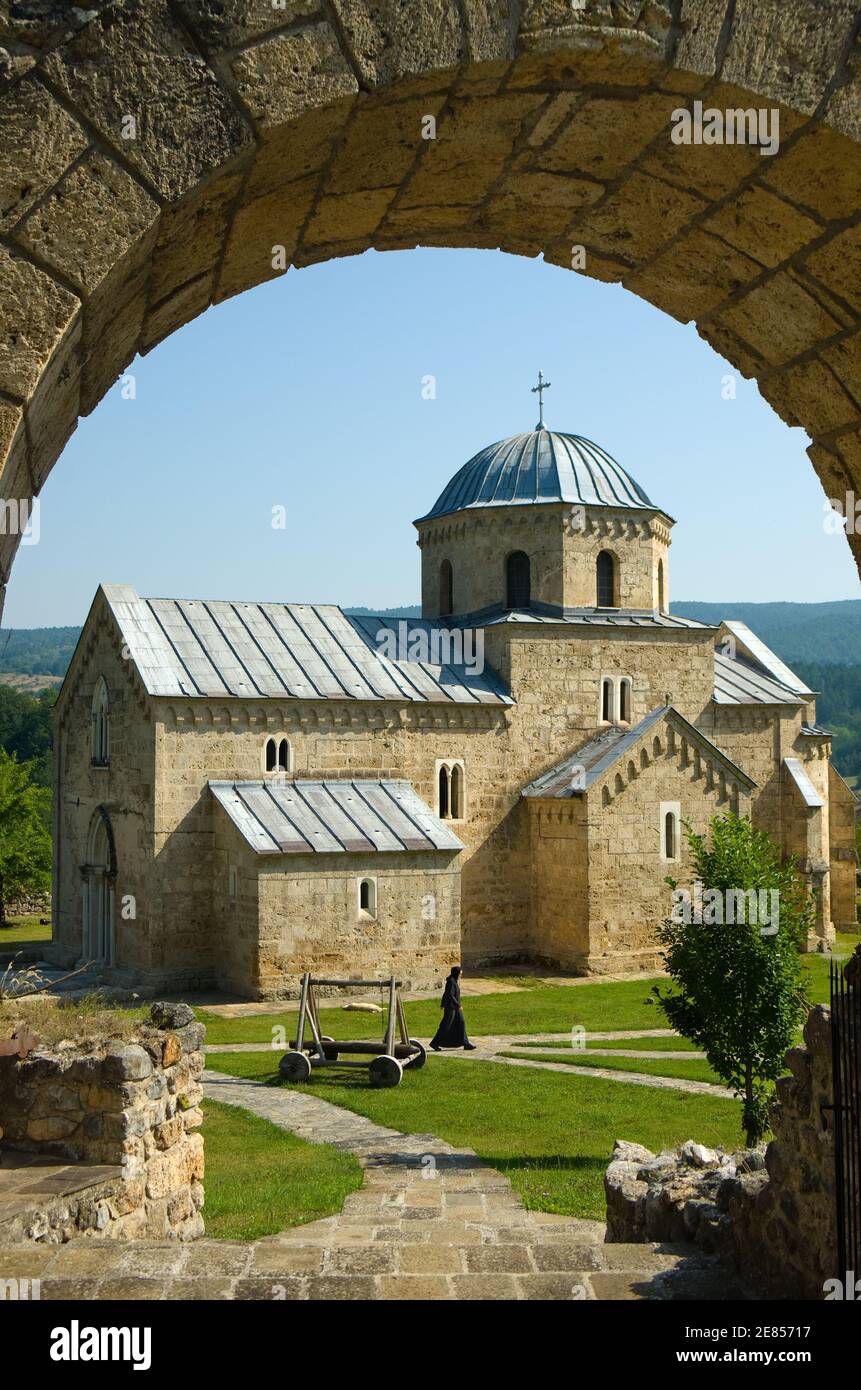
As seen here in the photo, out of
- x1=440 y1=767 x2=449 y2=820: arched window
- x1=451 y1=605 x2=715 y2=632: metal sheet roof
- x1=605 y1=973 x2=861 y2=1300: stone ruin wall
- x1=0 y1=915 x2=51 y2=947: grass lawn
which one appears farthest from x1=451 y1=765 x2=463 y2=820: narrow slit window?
x1=605 y1=973 x2=861 y2=1300: stone ruin wall

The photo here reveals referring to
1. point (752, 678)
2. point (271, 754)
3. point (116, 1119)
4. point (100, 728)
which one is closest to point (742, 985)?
point (116, 1119)

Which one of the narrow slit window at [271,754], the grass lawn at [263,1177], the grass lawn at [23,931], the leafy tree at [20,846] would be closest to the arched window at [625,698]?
the narrow slit window at [271,754]

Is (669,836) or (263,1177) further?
(669,836)

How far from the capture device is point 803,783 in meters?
29.1

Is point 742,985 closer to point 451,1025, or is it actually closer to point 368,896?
point 451,1025

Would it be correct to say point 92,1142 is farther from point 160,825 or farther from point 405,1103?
point 160,825

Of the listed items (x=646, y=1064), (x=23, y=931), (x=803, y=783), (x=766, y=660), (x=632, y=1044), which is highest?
(x=766, y=660)

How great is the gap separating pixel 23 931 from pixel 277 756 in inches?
505

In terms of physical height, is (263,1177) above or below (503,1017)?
above

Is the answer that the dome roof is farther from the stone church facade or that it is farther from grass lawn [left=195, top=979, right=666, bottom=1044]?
grass lawn [left=195, top=979, right=666, bottom=1044]

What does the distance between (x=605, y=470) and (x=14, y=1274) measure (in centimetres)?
2647

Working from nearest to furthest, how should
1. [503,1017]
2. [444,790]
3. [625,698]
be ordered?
[503,1017] → [444,790] → [625,698]

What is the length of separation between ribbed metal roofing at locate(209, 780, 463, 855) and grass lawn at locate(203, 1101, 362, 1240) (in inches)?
334

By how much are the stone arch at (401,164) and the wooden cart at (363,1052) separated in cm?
1230
